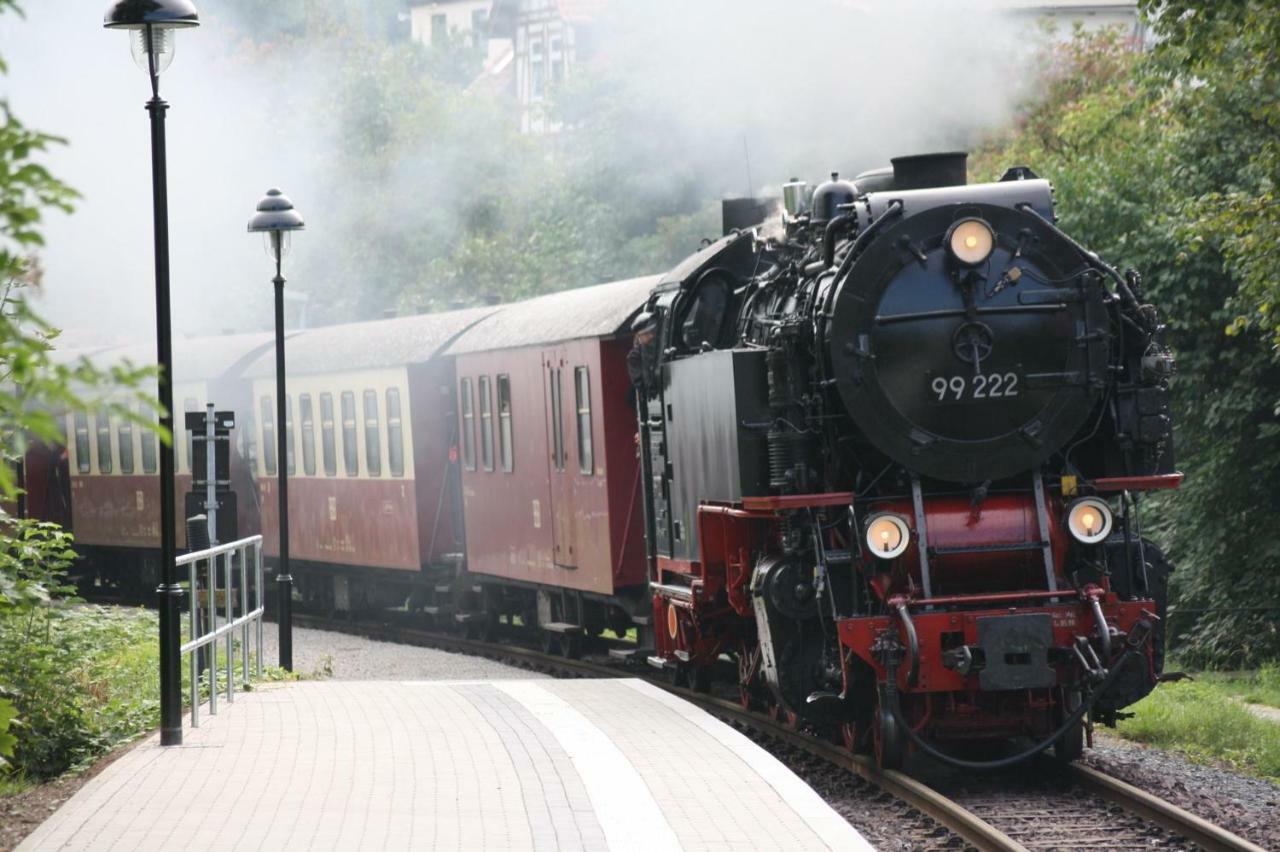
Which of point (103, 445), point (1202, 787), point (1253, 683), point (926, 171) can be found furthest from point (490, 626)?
point (1202, 787)

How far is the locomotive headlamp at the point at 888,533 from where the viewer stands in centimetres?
985

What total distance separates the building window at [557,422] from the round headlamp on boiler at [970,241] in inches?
288

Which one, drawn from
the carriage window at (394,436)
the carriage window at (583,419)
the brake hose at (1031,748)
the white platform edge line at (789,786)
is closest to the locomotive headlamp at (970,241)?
the brake hose at (1031,748)

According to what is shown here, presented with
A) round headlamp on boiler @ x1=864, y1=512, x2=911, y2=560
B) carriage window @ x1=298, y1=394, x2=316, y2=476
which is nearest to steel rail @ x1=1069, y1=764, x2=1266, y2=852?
round headlamp on boiler @ x1=864, y1=512, x2=911, y2=560

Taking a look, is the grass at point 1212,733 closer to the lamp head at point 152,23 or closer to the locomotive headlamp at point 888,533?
the locomotive headlamp at point 888,533

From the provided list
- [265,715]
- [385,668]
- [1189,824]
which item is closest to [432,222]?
[385,668]

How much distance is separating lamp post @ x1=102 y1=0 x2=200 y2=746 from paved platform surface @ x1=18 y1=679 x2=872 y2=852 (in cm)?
36

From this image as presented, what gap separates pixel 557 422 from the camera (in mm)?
17078

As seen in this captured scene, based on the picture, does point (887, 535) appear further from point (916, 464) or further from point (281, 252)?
point (281, 252)

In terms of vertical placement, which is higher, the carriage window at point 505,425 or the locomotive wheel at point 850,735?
the carriage window at point 505,425

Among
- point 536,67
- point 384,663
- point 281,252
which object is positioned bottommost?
point 384,663

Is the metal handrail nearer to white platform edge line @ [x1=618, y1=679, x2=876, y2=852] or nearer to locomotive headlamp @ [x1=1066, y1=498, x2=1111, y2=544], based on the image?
white platform edge line @ [x1=618, y1=679, x2=876, y2=852]

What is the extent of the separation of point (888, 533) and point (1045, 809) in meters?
1.62

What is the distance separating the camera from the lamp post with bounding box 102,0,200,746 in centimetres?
965
